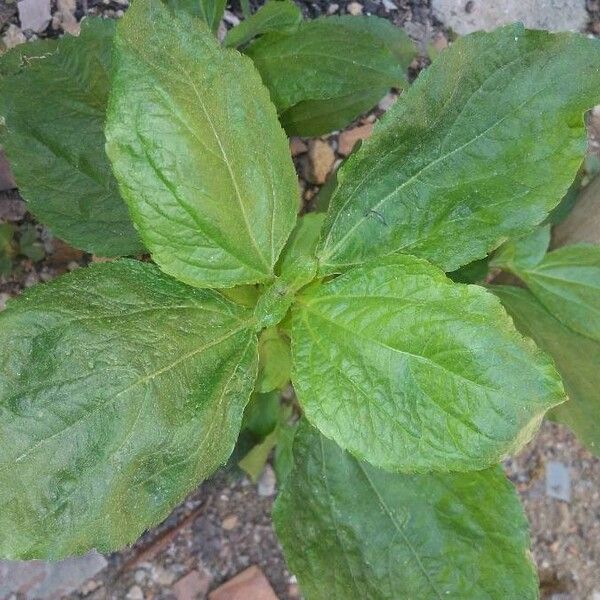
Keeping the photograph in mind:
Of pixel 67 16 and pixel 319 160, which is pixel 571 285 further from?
pixel 67 16

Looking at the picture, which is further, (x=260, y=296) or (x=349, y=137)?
(x=349, y=137)

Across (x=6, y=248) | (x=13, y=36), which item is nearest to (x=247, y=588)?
(x=6, y=248)

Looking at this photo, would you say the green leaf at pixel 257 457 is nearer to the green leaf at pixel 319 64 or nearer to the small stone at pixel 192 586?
the small stone at pixel 192 586

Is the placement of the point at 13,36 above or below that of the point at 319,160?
above

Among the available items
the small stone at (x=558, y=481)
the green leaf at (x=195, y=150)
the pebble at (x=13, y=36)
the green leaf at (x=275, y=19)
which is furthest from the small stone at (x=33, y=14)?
the small stone at (x=558, y=481)

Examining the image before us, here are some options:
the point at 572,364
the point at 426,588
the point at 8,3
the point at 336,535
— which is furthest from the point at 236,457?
the point at 8,3

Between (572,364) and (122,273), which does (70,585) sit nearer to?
(122,273)

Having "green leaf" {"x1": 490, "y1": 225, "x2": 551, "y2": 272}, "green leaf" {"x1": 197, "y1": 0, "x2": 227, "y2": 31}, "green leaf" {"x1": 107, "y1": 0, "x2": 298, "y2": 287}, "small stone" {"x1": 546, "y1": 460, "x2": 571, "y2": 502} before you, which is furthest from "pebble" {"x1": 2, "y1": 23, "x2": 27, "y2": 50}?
"small stone" {"x1": 546, "y1": 460, "x2": 571, "y2": 502}
